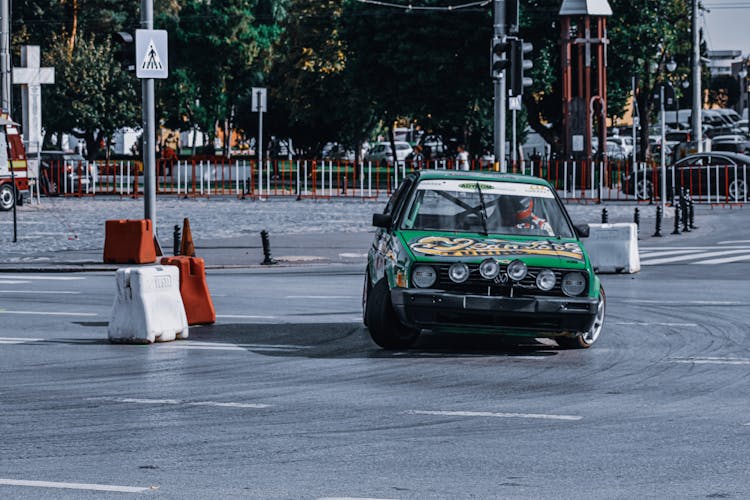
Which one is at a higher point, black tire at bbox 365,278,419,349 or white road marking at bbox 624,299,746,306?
black tire at bbox 365,278,419,349

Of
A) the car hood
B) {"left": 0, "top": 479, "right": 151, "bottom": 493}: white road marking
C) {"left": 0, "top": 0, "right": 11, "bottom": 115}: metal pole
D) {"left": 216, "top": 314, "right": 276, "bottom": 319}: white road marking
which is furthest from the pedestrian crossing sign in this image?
{"left": 0, "top": 0, "right": 11, "bottom": 115}: metal pole

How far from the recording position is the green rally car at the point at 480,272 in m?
12.9

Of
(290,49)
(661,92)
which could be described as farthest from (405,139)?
(661,92)

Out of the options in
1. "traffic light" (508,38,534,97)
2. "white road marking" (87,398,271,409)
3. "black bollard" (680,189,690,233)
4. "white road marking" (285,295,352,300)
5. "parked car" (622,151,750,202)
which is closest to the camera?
"white road marking" (87,398,271,409)

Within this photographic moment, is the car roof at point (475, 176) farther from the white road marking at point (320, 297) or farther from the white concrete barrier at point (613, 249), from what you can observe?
the white concrete barrier at point (613, 249)

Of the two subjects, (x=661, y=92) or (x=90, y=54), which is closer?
(x=661, y=92)

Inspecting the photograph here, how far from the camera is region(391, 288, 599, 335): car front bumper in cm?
1285

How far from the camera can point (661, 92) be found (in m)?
36.9

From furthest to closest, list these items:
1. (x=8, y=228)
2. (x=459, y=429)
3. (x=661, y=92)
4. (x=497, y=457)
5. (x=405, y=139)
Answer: (x=405, y=139) → (x=661, y=92) → (x=8, y=228) → (x=459, y=429) → (x=497, y=457)

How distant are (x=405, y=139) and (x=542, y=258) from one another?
116 meters

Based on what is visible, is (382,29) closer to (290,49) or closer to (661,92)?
(290,49)

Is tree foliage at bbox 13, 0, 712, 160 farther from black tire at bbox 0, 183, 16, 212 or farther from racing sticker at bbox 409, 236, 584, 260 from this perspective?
racing sticker at bbox 409, 236, 584, 260

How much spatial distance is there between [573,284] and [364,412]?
350 centimetres

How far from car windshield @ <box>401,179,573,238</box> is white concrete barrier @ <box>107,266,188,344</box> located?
2.33 metres
